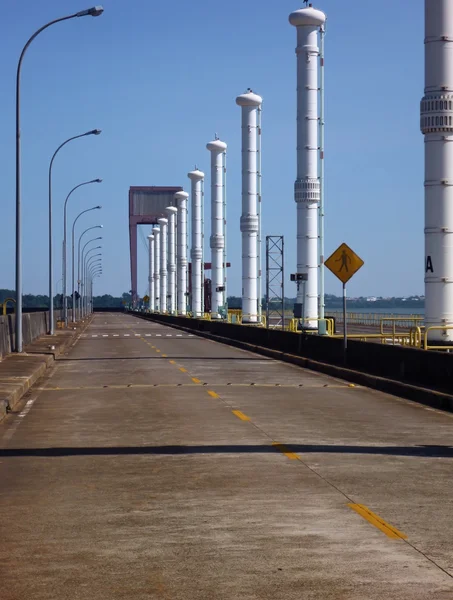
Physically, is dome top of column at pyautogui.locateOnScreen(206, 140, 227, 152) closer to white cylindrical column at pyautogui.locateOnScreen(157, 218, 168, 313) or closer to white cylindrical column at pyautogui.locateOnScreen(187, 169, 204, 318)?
white cylindrical column at pyautogui.locateOnScreen(187, 169, 204, 318)

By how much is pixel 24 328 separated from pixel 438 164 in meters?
19.8

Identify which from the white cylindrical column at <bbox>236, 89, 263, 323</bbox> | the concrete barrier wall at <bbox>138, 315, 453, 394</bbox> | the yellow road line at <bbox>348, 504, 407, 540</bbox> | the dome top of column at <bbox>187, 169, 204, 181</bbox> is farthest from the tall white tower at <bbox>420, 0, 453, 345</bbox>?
the dome top of column at <bbox>187, 169, 204, 181</bbox>

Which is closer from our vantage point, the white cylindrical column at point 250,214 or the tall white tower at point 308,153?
the tall white tower at point 308,153

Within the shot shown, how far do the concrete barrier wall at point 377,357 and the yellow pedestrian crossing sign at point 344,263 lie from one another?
5.87 ft

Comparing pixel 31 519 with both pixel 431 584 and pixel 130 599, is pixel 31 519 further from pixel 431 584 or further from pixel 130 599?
pixel 431 584

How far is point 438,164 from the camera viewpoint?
32.0 metres

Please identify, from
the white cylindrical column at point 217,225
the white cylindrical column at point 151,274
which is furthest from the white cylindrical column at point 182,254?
the white cylindrical column at point 151,274

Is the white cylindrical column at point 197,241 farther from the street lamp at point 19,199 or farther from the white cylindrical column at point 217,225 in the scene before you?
the street lamp at point 19,199

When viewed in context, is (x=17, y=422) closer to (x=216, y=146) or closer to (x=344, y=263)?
(x=344, y=263)

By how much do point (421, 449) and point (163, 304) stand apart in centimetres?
13957

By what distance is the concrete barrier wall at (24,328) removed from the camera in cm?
3466

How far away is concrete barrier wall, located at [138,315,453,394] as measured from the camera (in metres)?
21.7

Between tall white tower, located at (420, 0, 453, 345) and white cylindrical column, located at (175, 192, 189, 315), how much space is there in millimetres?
87120

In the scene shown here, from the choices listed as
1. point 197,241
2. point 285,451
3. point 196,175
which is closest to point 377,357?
point 285,451
